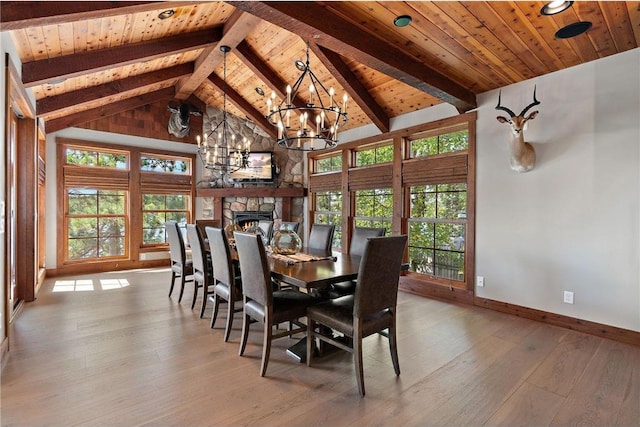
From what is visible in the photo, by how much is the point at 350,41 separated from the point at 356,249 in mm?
2135

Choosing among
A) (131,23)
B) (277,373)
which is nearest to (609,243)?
(277,373)

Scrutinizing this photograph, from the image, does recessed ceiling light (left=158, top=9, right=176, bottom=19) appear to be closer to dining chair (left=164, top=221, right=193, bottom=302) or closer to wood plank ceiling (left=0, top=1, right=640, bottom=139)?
wood plank ceiling (left=0, top=1, right=640, bottom=139)

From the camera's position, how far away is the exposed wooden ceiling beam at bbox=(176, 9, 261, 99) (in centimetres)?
399

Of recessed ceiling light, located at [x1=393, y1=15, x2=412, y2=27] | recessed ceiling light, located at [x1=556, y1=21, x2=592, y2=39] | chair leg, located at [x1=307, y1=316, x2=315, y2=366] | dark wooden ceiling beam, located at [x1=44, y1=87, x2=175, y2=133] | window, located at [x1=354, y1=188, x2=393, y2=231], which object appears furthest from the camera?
dark wooden ceiling beam, located at [x1=44, y1=87, x2=175, y2=133]

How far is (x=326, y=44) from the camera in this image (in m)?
3.24

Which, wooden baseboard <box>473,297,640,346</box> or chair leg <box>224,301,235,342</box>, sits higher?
chair leg <box>224,301,235,342</box>

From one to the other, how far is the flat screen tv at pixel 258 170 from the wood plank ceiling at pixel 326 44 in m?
A: 1.83

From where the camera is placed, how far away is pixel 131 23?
3508 mm

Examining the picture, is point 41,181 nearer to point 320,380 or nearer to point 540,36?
point 320,380

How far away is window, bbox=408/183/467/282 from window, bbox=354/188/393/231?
441 millimetres

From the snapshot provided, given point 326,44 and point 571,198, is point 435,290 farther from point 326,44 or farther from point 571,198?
point 326,44

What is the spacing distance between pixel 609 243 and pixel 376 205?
10.1 feet

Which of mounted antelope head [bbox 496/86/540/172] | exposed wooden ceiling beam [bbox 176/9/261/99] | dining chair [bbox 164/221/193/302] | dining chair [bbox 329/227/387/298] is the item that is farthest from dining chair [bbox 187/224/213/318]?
mounted antelope head [bbox 496/86/540/172]

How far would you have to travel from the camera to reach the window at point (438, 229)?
444 centimetres
